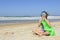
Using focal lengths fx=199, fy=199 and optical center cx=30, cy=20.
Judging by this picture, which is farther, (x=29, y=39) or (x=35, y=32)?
(x=35, y=32)

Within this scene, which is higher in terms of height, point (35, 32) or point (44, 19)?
point (44, 19)

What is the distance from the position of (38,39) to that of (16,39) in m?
0.83

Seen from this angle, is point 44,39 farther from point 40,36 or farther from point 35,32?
point 35,32


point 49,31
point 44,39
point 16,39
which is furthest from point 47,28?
point 16,39

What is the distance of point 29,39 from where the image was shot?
24.1 ft

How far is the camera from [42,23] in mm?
8102

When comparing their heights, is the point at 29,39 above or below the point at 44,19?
below

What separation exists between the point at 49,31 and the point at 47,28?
0.47ft

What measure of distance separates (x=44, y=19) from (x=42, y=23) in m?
0.21

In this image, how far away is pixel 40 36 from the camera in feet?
25.8

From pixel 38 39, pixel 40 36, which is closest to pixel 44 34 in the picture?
pixel 40 36

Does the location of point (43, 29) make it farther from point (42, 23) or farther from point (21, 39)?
point (21, 39)

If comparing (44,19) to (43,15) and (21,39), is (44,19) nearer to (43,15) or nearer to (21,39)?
(43,15)

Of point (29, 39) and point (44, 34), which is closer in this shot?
point (29, 39)
